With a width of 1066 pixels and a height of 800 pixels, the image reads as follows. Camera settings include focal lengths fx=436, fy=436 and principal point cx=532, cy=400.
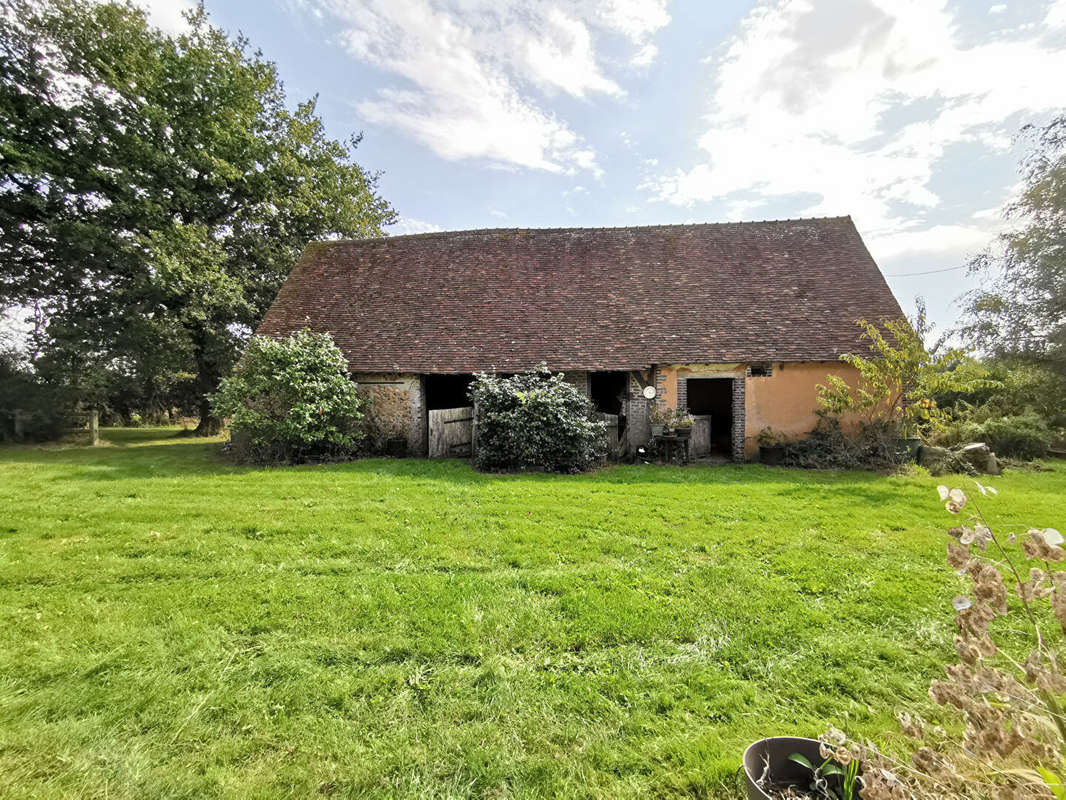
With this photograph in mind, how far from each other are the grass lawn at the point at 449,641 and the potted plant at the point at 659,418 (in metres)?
3.61

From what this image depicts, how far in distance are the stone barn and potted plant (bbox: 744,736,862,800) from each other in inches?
346

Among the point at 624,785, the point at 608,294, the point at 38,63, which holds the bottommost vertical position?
the point at 624,785

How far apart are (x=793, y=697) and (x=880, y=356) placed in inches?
392

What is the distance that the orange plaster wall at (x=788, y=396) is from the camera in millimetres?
10586

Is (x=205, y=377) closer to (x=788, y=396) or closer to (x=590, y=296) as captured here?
(x=590, y=296)

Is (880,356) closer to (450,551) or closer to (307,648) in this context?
(450,551)

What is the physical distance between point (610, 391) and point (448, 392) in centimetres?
537

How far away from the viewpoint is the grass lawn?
7.73 feet

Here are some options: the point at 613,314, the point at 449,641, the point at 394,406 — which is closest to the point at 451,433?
the point at 394,406

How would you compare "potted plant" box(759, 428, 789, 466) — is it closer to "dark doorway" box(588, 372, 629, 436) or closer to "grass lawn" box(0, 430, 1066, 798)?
"dark doorway" box(588, 372, 629, 436)

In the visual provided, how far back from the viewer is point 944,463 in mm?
9133

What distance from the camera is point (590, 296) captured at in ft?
41.7

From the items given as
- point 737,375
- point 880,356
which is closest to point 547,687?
point 737,375

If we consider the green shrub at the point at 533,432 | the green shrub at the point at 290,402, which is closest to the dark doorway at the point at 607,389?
the green shrub at the point at 533,432
